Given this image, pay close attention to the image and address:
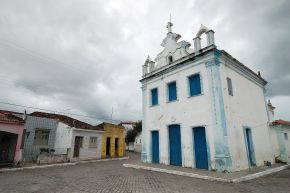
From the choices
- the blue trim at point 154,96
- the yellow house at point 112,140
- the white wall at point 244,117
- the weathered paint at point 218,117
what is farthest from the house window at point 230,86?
the yellow house at point 112,140

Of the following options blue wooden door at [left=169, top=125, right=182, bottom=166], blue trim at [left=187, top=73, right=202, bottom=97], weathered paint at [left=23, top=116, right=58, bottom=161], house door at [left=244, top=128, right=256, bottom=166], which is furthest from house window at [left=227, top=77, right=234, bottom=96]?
weathered paint at [left=23, top=116, right=58, bottom=161]

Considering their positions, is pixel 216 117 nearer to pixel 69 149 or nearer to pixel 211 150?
pixel 211 150

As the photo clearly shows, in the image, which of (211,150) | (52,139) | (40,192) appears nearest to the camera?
(40,192)

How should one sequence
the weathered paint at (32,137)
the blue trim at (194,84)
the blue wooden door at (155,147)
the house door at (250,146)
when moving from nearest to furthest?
the blue trim at (194,84) → the house door at (250,146) → the blue wooden door at (155,147) → the weathered paint at (32,137)

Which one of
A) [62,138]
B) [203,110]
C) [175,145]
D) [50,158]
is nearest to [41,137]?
[62,138]

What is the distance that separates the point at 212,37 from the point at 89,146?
1691 centimetres

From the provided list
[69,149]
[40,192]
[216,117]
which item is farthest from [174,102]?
[69,149]

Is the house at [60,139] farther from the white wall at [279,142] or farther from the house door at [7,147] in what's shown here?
the white wall at [279,142]

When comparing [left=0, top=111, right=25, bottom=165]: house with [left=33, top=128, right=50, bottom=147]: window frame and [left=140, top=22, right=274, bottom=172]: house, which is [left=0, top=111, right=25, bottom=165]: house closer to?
[left=33, top=128, right=50, bottom=147]: window frame

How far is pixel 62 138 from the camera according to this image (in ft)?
63.0

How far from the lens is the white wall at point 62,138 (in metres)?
18.7

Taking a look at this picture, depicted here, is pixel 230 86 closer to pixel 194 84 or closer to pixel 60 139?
pixel 194 84

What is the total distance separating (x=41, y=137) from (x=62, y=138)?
225 cm

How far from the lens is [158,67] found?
618 inches
